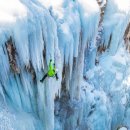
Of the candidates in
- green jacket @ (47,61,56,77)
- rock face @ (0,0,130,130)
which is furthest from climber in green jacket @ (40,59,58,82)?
rock face @ (0,0,130,130)

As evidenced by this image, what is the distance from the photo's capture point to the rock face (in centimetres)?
788

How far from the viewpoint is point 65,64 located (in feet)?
29.6

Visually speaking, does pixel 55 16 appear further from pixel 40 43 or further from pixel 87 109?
pixel 87 109

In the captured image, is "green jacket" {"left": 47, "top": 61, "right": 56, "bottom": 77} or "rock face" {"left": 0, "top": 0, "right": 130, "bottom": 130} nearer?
"rock face" {"left": 0, "top": 0, "right": 130, "bottom": 130}

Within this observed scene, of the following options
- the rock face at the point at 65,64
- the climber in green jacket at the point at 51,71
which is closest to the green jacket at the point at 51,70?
the climber in green jacket at the point at 51,71

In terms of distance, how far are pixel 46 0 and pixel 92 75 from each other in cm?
298

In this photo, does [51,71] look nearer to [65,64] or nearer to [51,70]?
[51,70]

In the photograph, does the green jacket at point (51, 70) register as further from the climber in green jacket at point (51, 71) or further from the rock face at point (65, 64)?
the rock face at point (65, 64)

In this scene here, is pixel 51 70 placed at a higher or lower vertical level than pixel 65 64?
higher

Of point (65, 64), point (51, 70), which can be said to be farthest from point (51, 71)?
point (65, 64)

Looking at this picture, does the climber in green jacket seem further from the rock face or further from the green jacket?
the rock face

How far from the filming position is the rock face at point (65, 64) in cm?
788

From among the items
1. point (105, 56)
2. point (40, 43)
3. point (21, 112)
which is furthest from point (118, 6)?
point (21, 112)

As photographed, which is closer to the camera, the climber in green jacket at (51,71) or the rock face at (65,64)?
the rock face at (65,64)
